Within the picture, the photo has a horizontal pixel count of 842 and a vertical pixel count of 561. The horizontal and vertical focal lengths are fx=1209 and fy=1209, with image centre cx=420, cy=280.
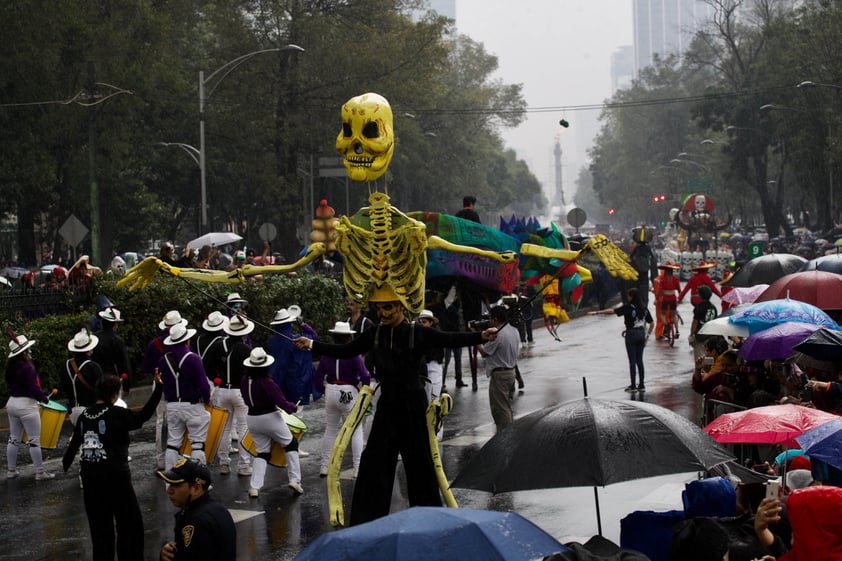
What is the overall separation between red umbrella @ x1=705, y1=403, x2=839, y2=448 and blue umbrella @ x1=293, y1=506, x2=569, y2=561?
131 inches

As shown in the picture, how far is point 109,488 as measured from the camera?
28.1 feet

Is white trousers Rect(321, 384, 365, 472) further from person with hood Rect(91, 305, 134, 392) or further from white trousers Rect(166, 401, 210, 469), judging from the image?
person with hood Rect(91, 305, 134, 392)

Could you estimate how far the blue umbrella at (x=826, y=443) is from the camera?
6.66 m

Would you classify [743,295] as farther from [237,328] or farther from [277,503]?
[277,503]

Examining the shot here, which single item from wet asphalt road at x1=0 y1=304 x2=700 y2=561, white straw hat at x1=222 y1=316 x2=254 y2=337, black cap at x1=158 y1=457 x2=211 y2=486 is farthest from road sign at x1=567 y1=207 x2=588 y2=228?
black cap at x1=158 y1=457 x2=211 y2=486

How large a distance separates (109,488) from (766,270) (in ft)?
45.0

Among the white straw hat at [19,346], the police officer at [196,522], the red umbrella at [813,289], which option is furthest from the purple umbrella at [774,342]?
the white straw hat at [19,346]

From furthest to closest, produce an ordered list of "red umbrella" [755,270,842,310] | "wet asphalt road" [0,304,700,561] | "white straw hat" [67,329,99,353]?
"red umbrella" [755,270,842,310]
"white straw hat" [67,329,99,353]
"wet asphalt road" [0,304,700,561]

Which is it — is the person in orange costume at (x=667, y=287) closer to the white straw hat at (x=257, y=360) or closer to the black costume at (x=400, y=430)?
the white straw hat at (x=257, y=360)

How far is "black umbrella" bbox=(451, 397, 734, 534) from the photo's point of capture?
6730mm

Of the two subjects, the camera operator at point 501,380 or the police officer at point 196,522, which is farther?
the camera operator at point 501,380

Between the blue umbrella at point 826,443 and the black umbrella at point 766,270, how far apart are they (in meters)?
12.9

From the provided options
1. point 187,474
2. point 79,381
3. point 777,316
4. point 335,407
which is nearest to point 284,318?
point 335,407

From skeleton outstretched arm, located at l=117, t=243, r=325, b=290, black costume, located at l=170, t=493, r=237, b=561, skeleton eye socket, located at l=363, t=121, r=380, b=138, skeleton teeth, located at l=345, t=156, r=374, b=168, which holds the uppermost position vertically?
skeleton eye socket, located at l=363, t=121, r=380, b=138
